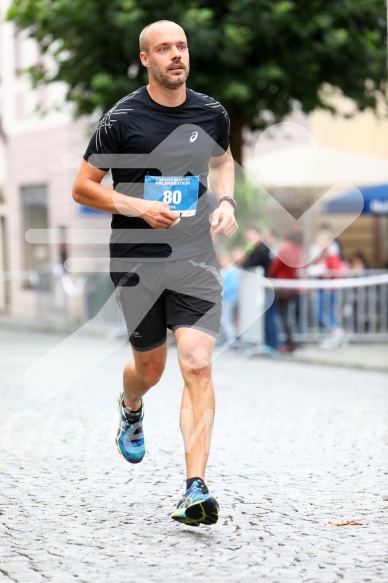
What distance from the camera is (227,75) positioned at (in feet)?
56.5

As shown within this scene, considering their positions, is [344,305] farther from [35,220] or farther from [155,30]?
[35,220]

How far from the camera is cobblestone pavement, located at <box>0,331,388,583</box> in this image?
435cm

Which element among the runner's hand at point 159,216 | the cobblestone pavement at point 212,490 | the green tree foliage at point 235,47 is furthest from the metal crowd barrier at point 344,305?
the runner's hand at point 159,216

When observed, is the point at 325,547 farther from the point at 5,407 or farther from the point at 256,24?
the point at 256,24

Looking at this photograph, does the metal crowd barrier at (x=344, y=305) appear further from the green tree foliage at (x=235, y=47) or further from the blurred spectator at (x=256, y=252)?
the green tree foliage at (x=235, y=47)

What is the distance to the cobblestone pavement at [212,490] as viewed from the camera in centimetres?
435

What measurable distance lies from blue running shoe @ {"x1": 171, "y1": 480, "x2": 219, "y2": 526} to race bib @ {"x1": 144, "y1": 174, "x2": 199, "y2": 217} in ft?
3.80

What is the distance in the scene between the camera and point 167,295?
5.35 metres

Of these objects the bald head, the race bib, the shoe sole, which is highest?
the bald head

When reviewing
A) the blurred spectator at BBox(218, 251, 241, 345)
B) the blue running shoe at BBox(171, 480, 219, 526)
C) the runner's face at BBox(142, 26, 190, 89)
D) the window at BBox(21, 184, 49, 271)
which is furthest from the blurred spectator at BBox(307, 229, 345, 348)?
the blue running shoe at BBox(171, 480, 219, 526)

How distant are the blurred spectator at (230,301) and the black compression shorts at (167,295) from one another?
1025 centimetres

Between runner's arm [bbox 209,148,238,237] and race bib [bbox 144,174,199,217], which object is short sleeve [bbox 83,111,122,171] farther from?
runner's arm [bbox 209,148,238,237]

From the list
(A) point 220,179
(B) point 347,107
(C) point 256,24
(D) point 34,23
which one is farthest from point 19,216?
(A) point 220,179

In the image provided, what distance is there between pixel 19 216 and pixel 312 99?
10984 mm
